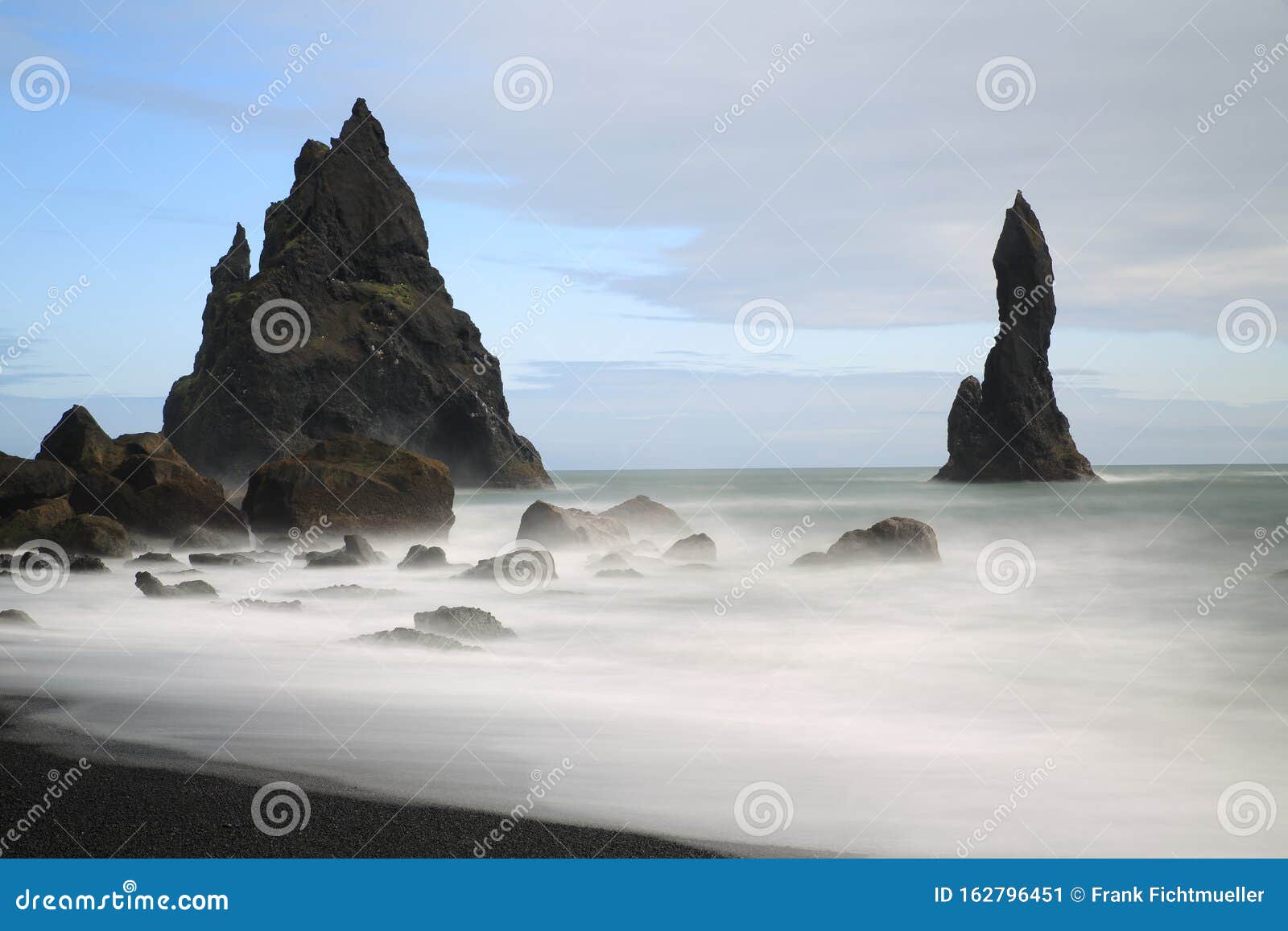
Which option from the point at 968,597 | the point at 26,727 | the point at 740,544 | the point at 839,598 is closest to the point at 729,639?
the point at 839,598

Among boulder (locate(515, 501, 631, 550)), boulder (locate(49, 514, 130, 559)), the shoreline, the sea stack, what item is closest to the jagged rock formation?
boulder (locate(49, 514, 130, 559))

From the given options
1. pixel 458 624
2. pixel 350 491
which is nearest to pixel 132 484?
pixel 350 491

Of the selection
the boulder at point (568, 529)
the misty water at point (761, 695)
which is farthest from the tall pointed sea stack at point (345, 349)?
the misty water at point (761, 695)

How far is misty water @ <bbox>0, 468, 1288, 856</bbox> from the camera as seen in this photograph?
823 centimetres

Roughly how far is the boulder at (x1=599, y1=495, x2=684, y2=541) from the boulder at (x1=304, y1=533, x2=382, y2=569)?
7251 millimetres

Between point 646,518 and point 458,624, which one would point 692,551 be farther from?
point 458,624

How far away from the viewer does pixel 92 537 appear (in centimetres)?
2114

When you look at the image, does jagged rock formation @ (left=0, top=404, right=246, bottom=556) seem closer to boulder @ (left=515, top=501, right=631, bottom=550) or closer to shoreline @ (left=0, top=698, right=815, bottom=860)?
boulder @ (left=515, top=501, right=631, bottom=550)

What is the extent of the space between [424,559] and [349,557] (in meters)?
1.63

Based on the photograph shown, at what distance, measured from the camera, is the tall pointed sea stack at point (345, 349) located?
59.4 meters

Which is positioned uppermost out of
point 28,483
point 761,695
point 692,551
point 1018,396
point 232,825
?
point 1018,396

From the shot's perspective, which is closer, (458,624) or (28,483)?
(458,624)

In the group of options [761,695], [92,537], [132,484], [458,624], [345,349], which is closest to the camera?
[761,695]

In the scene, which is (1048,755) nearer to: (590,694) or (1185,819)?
(1185,819)
